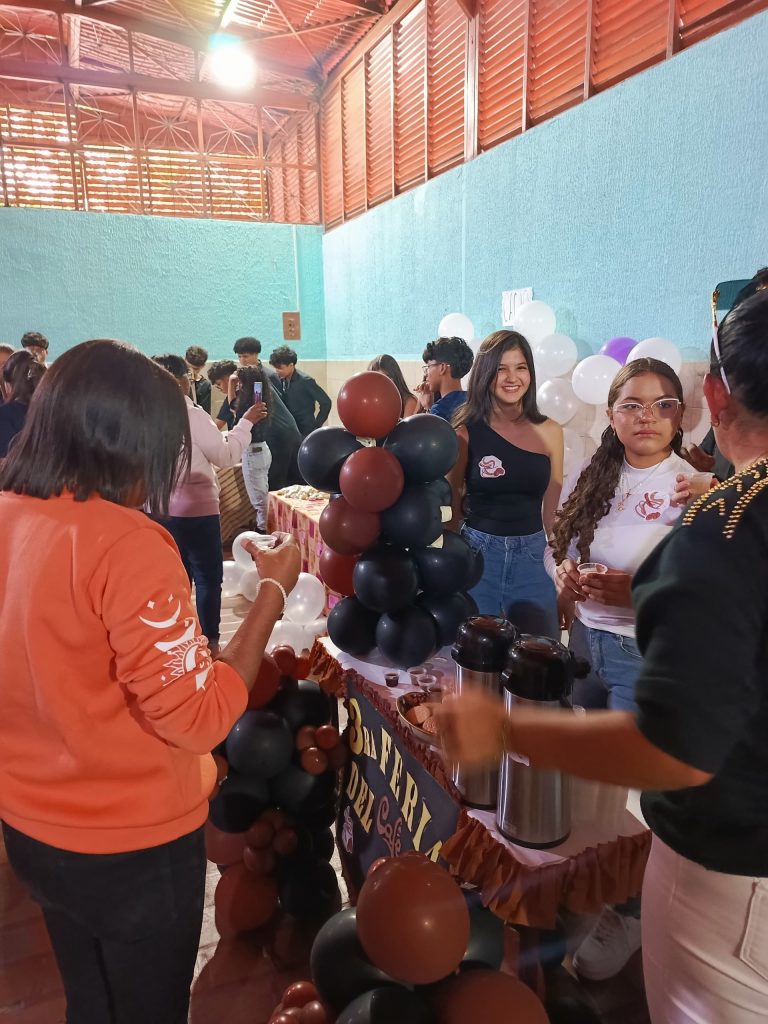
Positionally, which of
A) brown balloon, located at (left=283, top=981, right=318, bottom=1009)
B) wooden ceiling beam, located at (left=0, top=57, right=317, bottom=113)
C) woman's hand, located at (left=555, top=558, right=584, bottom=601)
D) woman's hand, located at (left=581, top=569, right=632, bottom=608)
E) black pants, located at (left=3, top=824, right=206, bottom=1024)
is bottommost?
brown balloon, located at (left=283, top=981, right=318, bottom=1009)

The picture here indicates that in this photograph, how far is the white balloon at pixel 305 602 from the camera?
3871 mm

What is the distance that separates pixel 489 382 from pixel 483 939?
1743mm

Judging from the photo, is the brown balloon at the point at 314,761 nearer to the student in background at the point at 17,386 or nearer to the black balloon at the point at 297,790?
the black balloon at the point at 297,790

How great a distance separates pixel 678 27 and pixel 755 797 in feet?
13.9

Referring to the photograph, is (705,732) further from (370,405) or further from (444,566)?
(370,405)

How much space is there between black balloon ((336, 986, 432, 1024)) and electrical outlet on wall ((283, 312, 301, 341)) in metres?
8.77

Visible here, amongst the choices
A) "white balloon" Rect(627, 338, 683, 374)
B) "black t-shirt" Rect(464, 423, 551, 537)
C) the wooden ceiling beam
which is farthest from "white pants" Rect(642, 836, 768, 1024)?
the wooden ceiling beam

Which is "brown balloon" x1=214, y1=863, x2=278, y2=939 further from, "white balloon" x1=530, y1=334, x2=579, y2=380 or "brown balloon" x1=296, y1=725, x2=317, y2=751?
"white balloon" x1=530, y1=334, x2=579, y2=380

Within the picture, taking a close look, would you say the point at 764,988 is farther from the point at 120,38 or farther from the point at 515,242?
the point at 120,38

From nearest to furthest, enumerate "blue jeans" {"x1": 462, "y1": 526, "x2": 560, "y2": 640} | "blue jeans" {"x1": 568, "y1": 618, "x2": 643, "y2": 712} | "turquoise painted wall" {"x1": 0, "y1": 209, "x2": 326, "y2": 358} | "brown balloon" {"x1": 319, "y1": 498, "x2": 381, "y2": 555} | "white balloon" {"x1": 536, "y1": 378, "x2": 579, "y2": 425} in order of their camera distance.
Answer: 1. "blue jeans" {"x1": 568, "y1": 618, "x2": 643, "y2": 712}
2. "brown balloon" {"x1": 319, "y1": 498, "x2": 381, "y2": 555}
3. "blue jeans" {"x1": 462, "y1": 526, "x2": 560, "y2": 640}
4. "white balloon" {"x1": 536, "y1": 378, "x2": 579, "y2": 425}
5. "turquoise painted wall" {"x1": 0, "y1": 209, "x2": 326, "y2": 358}

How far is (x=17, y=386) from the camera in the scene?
3.17m

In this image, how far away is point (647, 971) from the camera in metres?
Answer: 0.94

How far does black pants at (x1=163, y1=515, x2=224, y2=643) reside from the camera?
10.9 feet

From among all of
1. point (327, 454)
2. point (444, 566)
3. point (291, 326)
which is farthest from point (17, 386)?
point (291, 326)
